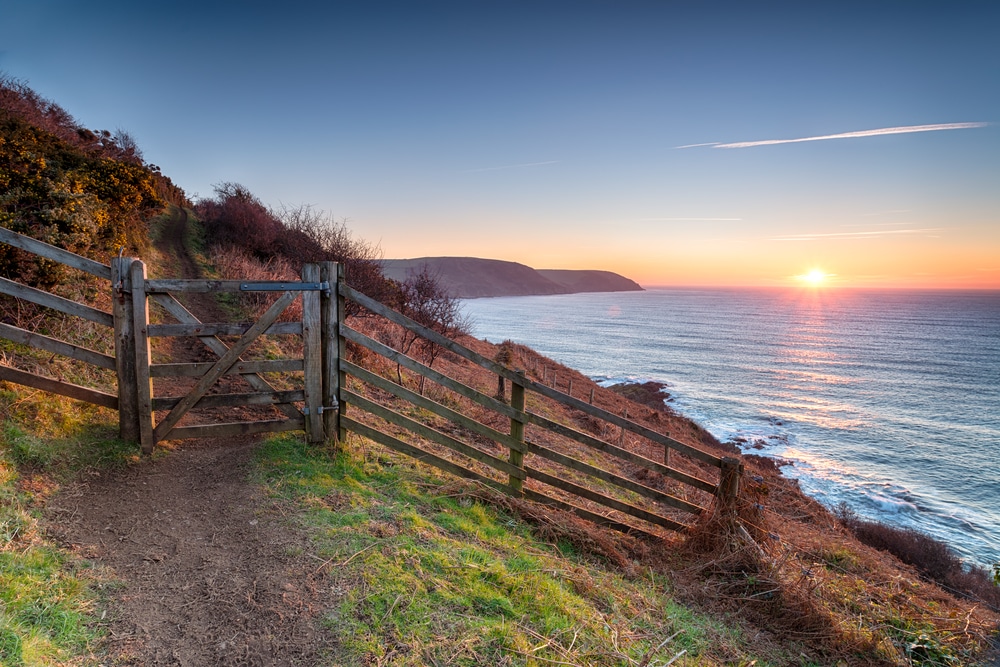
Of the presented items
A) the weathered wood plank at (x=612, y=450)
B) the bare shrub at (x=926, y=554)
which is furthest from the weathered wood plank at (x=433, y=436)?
the bare shrub at (x=926, y=554)

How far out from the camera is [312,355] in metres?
5.69

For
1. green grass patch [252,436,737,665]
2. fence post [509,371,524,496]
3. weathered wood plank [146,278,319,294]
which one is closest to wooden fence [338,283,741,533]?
fence post [509,371,524,496]

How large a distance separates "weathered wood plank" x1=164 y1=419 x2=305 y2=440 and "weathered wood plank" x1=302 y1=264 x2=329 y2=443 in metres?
0.21

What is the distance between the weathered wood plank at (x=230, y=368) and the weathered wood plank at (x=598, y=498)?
308cm

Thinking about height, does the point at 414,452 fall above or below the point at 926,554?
above

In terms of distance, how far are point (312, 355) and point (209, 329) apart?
116 cm

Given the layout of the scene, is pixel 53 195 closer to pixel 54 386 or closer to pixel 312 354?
pixel 54 386

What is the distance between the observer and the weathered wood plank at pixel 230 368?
210 inches

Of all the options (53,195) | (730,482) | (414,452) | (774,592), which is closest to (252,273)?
(53,195)

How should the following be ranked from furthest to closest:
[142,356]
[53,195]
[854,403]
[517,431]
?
1. [854,403]
2. [53,195]
3. [517,431]
4. [142,356]

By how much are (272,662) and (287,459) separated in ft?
A: 9.34

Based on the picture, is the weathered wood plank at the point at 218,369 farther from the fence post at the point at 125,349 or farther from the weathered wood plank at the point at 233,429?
the fence post at the point at 125,349

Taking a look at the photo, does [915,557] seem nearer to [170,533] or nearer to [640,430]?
[640,430]

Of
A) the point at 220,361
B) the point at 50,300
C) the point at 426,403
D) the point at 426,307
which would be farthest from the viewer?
the point at 426,307
